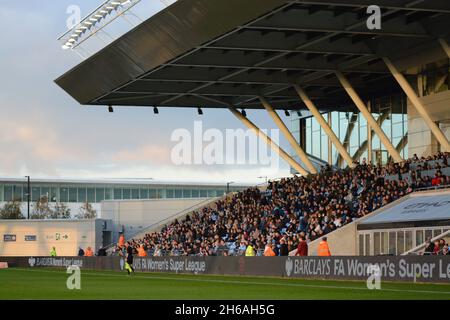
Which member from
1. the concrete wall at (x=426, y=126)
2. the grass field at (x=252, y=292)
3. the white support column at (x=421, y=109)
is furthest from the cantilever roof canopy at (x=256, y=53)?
the grass field at (x=252, y=292)

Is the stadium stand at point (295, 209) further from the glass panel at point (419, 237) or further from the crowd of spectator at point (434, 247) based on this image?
the crowd of spectator at point (434, 247)

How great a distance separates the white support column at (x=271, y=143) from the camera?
70.4 metres

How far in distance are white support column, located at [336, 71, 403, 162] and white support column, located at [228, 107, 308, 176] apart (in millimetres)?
10605

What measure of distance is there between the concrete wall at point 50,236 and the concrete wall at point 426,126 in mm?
42167

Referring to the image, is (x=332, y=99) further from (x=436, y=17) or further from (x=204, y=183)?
(x=204, y=183)

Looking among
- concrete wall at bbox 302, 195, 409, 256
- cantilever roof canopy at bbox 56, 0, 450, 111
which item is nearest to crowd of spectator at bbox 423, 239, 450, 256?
concrete wall at bbox 302, 195, 409, 256

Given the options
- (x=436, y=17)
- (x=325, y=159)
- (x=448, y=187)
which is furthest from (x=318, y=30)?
(x=325, y=159)

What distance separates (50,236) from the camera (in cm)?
9806

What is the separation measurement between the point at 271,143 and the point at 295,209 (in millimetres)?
12381

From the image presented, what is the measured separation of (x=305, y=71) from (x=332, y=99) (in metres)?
10.2

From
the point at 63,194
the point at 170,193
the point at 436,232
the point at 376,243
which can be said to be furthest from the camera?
the point at 170,193

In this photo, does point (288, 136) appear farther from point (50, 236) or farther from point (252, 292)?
point (252, 292)

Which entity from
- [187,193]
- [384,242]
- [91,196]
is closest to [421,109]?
[384,242]

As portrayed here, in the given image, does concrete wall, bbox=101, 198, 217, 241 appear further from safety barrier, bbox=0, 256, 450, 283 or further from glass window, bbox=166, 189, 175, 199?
safety barrier, bbox=0, 256, 450, 283
